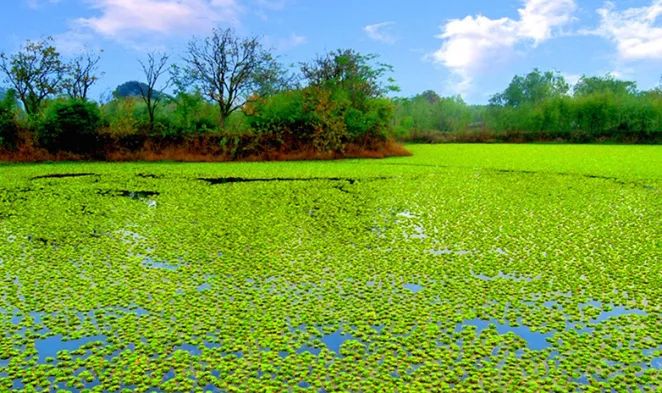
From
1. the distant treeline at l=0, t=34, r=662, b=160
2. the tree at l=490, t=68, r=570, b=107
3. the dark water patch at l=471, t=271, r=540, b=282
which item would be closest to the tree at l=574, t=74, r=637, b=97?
the tree at l=490, t=68, r=570, b=107

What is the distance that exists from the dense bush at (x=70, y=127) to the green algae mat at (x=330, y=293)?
8331 mm

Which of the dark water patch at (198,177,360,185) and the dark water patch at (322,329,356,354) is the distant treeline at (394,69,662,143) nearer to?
the dark water patch at (198,177,360,185)

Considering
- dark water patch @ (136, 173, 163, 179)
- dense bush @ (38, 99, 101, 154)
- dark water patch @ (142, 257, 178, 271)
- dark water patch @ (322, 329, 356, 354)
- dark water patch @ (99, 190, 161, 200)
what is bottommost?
dark water patch @ (322, 329, 356, 354)

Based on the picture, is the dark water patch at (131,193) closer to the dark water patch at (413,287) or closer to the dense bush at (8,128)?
the dark water patch at (413,287)

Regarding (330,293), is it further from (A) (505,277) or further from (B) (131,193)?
(B) (131,193)

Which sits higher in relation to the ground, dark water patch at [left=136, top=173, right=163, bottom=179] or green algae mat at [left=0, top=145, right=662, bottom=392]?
dark water patch at [left=136, top=173, right=163, bottom=179]

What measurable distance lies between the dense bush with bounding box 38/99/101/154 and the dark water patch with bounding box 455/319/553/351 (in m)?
16.0

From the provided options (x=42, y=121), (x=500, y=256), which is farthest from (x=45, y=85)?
(x=500, y=256)

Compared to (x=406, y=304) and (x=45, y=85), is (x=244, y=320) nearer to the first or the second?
(x=406, y=304)

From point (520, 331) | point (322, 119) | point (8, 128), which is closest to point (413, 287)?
point (520, 331)

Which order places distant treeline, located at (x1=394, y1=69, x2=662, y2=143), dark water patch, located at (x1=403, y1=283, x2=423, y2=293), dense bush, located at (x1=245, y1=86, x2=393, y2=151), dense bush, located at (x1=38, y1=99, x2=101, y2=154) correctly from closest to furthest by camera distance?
1. dark water patch, located at (x1=403, y1=283, x2=423, y2=293)
2. dense bush, located at (x1=38, y1=99, x2=101, y2=154)
3. dense bush, located at (x1=245, y1=86, x2=393, y2=151)
4. distant treeline, located at (x1=394, y1=69, x2=662, y2=143)

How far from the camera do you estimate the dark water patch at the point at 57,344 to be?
3254 millimetres

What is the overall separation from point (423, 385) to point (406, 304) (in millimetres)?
1273

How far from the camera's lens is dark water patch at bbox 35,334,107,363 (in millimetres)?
3254
